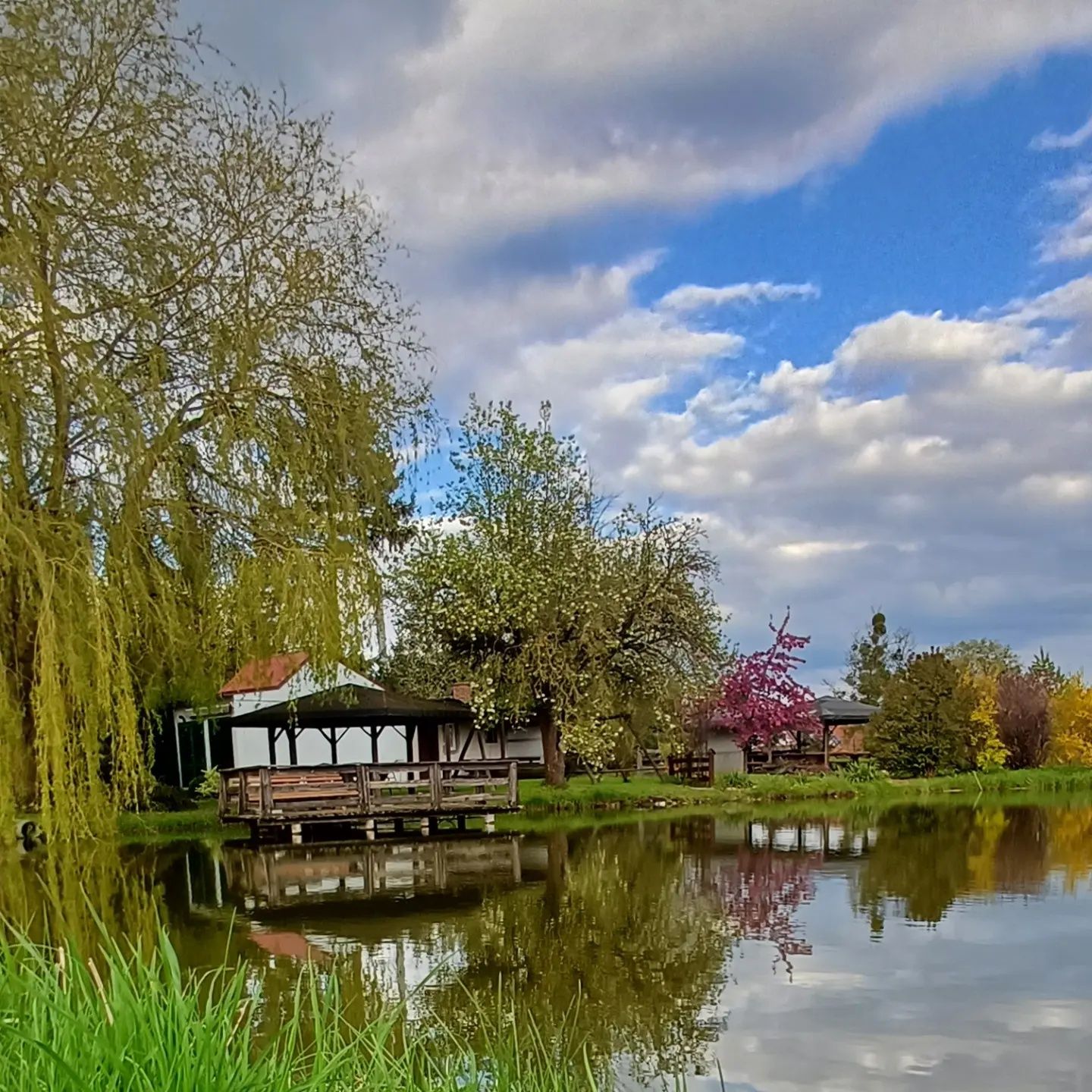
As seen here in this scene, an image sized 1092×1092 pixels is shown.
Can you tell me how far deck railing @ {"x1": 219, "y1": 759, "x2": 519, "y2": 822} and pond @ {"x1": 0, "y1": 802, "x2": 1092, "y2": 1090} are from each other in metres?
0.83

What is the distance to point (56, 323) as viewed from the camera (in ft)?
30.0

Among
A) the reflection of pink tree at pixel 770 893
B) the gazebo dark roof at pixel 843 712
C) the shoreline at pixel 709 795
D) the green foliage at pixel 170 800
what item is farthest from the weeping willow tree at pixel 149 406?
the gazebo dark roof at pixel 843 712

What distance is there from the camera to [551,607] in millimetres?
25641

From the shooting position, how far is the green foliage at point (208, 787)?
85.6 ft

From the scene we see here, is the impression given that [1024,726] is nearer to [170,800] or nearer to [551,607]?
[551,607]

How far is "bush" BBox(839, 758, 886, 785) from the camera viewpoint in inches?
1254

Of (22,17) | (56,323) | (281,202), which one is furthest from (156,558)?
(22,17)

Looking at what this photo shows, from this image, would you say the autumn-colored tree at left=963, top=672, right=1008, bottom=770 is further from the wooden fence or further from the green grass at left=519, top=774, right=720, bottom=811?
the green grass at left=519, top=774, right=720, bottom=811

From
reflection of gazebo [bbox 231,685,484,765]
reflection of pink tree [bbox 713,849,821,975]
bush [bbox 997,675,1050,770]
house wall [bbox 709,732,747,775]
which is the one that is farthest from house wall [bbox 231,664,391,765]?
bush [bbox 997,675,1050,770]

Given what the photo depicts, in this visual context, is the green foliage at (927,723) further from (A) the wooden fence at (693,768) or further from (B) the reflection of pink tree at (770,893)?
(B) the reflection of pink tree at (770,893)

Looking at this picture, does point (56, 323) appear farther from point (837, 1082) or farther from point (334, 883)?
point (334, 883)

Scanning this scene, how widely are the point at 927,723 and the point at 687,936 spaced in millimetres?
24037

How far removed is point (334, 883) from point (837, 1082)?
9.48 m

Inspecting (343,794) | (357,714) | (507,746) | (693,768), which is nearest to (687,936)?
(343,794)
